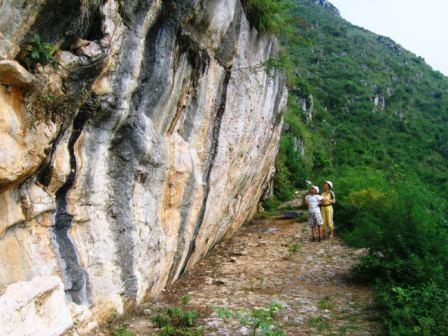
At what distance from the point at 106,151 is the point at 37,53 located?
1345 millimetres

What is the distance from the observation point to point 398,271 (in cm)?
636

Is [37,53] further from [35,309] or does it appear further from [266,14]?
[266,14]

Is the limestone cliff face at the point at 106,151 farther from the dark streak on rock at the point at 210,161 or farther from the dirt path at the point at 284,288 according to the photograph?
the dirt path at the point at 284,288

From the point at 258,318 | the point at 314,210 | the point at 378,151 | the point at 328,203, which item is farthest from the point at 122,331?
the point at 378,151

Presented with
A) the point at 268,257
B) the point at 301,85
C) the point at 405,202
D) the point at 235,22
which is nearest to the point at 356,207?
the point at 268,257

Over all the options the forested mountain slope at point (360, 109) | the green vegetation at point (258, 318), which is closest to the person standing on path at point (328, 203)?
the green vegetation at point (258, 318)

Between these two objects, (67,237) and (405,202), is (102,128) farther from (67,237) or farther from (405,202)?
(405,202)

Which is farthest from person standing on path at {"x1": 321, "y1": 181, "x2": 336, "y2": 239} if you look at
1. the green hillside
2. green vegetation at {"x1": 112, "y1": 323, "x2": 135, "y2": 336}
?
green vegetation at {"x1": 112, "y1": 323, "x2": 135, "y2": 336}

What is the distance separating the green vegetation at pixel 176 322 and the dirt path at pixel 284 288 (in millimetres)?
106

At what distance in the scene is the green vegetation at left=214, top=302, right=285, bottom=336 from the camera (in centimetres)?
465

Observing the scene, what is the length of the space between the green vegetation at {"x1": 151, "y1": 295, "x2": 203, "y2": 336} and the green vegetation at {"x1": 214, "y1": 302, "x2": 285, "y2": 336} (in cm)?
32

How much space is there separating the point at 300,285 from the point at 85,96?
4.28 meters

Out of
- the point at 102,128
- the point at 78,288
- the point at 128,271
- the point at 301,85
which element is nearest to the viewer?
the point at 78,288

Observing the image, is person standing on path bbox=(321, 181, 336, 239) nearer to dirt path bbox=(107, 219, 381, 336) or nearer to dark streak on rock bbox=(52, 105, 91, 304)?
dirt path bbox=(107, 219, 381, 336)
